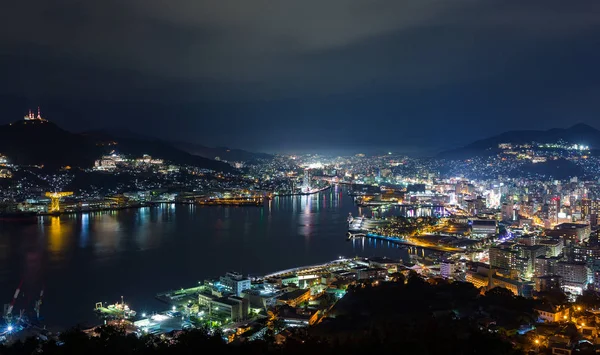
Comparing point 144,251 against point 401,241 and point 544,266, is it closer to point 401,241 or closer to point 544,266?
point 401,241

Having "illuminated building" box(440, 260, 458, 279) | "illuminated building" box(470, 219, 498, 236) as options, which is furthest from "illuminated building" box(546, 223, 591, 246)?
"illuminated building" box(440, 260, 458, 279)

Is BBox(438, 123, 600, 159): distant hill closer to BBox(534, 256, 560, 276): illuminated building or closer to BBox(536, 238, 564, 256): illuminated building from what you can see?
BBox(536, 238, 564, 256): illuminated building

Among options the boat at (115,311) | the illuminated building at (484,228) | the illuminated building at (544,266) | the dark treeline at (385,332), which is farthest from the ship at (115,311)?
the illuminated building at (484,228)

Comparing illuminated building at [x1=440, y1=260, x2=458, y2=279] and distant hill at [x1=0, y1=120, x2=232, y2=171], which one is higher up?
distant hill at [x1=0, y1=120, x2=232, y2=171]

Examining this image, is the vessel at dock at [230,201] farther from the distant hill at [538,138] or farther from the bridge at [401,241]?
the distant hill at [538,138]

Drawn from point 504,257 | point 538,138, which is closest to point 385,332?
point 504,257

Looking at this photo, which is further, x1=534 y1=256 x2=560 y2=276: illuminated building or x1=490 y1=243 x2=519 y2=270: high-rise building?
x1=490 y1=243 x2=519 y2=270: high-rise building
